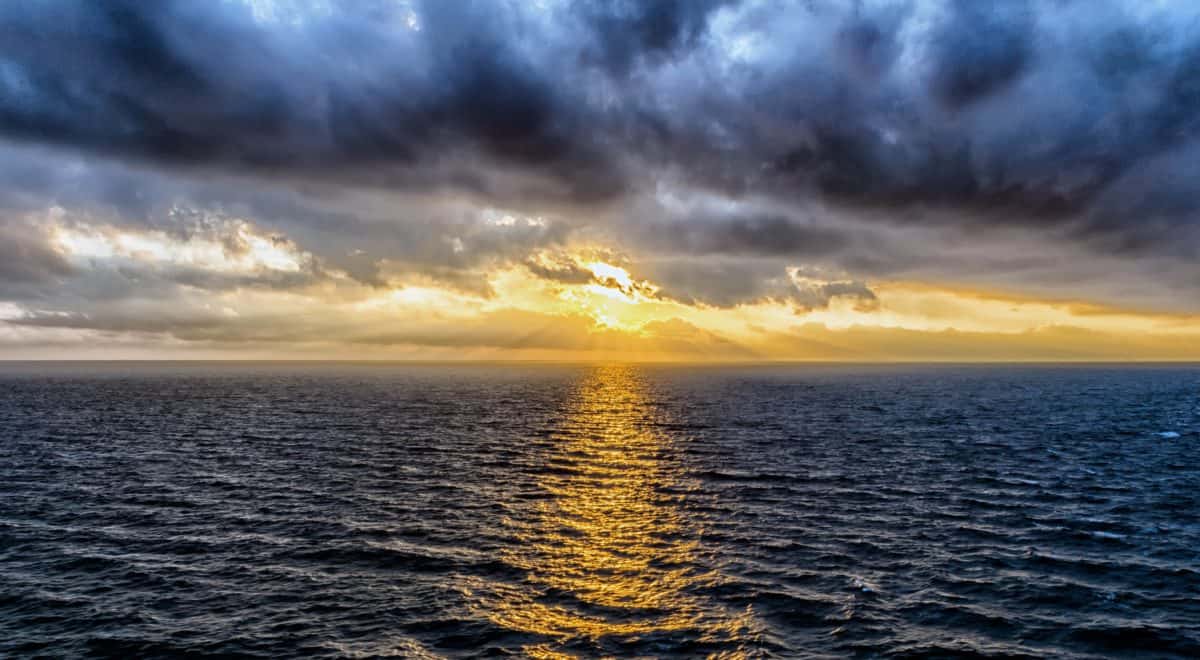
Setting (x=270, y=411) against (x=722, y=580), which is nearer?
(x=722, y=580)

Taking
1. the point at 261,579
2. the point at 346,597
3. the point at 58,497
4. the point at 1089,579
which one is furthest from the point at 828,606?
the point at 58,497

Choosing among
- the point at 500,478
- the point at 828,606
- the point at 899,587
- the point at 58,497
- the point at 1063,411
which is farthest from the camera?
the point at 1063,411

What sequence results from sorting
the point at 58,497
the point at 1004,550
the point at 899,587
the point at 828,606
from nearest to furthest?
1. the point at 828,606
2. the point at 899,587
3. the point at 1004,550
4. the point at 58,497

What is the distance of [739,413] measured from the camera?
136 metres

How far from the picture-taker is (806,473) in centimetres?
6600

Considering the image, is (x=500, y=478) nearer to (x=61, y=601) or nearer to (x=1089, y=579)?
(x=61, y=601)

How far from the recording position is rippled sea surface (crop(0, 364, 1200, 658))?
30.0m

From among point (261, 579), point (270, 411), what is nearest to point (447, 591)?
point (261, 579)

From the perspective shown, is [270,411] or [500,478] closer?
[500,478]

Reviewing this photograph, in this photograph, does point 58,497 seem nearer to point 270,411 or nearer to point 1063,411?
point 270,411

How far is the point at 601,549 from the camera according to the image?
42656 mm

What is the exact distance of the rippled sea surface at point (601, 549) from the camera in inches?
1182

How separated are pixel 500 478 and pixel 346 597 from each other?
31.1m

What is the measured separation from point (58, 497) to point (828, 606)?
60566mm
